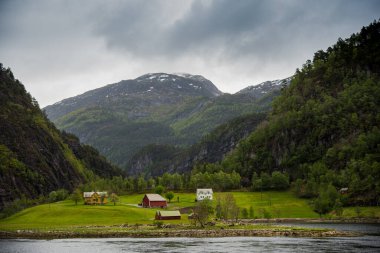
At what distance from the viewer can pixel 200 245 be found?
314 ft

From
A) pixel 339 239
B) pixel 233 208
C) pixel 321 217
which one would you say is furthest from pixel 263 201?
pixel 339 239

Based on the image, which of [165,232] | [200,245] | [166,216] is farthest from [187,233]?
[166,216]

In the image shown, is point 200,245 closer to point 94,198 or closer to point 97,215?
point 97,215

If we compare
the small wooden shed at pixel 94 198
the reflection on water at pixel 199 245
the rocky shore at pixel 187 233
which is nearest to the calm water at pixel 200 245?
the reflection on water at pixel 199 245

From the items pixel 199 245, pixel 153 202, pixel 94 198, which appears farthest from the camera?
pixel 94 198

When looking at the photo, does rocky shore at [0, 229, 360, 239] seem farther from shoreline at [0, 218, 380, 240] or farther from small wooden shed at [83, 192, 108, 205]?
small wooden shed at [83, 192, 108, 205]

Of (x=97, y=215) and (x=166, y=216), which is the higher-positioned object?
(x=97, y=215)

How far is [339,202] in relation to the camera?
162625 mm

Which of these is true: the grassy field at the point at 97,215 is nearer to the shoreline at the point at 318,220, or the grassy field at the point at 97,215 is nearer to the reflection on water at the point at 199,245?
the shoreline at the point at 318,220

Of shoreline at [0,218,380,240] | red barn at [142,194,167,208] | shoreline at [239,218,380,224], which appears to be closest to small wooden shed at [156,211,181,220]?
shoreline at [0,218,380,240]

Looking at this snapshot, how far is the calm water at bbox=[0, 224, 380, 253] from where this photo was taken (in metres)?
88.3

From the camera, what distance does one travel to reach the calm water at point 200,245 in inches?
3477

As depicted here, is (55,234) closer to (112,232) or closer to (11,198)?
(112,232)

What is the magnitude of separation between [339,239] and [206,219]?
133 ft
